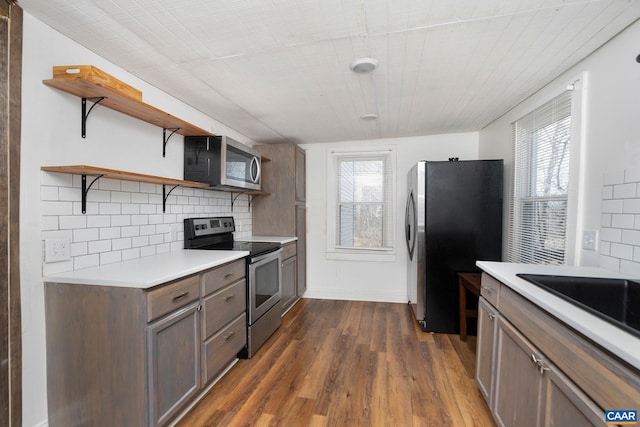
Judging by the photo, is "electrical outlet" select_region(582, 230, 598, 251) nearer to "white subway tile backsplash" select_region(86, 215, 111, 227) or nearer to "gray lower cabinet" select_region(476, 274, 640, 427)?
"gray lower cabinet" select_region(476, 274, 640, 427)

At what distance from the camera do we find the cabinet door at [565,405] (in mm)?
811

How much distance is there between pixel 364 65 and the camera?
5.86 ft

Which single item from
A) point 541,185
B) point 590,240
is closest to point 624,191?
point 590,240

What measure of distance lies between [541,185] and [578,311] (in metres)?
1.60

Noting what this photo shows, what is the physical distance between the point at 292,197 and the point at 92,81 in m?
2.38

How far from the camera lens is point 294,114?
2.77 meters

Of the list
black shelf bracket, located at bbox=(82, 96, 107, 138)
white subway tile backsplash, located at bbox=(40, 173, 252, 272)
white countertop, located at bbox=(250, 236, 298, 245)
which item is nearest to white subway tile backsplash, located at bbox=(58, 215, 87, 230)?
white subway tile backsplash, located at bbox=(40, 173, 252, 272)

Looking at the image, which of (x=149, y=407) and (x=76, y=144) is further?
(x=76, y=144)

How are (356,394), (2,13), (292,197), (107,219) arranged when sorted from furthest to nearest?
(292,197)
(356,394)
(107,219)
(2,13)

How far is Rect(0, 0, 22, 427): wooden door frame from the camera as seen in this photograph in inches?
48.5

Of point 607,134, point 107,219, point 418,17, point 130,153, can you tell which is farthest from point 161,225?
point 607,134

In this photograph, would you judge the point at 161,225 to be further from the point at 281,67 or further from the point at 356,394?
the point at 356,394

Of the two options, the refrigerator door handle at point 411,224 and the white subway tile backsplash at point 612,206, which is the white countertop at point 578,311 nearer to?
the white subway tile backsplash at point 612,206

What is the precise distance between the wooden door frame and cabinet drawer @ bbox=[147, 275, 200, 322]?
606 mm
